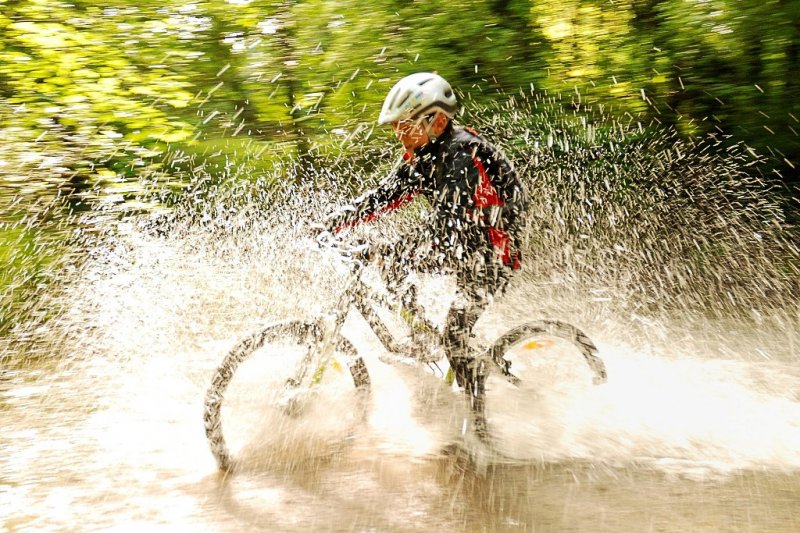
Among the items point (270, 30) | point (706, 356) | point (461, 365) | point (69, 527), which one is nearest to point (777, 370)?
point (706, 356)

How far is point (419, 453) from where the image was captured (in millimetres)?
4297

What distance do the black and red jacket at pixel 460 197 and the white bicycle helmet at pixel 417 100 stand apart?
0.55 feet

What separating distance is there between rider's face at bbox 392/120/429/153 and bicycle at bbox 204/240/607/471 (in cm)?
75

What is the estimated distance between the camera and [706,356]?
611 centimetres

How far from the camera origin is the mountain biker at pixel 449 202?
3930mm

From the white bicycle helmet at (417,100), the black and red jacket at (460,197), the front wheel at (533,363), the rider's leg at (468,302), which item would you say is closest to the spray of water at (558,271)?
the front wheel at (533,363)

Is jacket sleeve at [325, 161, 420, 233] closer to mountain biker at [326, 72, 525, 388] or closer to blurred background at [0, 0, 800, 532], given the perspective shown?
mountain biker at [326, 72, 525, 388]

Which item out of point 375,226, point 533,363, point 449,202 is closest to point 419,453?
point 533,363

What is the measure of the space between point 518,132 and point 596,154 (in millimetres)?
983

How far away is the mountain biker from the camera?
12.9ft

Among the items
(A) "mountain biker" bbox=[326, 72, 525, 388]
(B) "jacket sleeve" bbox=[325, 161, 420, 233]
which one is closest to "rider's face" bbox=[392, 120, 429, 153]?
(A) "mountain biker" bbox=[326, 72, 525, 388]

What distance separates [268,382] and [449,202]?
1.54 metres

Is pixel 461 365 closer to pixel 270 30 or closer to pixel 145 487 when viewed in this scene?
pixel 145 487

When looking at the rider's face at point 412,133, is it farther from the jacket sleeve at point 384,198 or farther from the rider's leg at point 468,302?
the rider's leg at point 468,302
